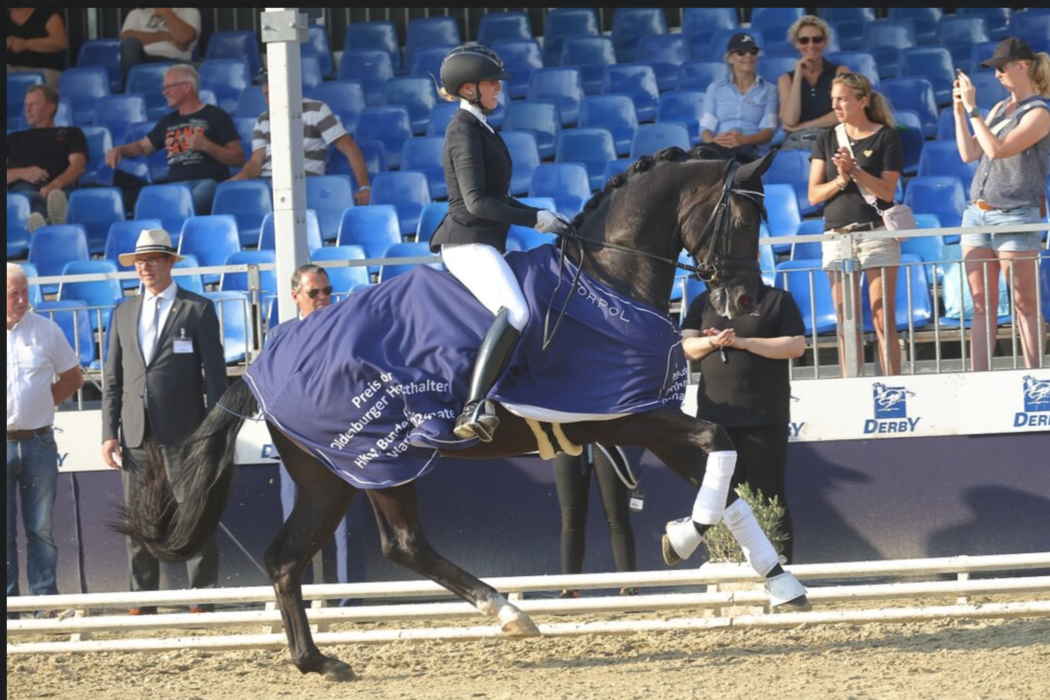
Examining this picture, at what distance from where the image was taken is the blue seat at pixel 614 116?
12203 millimetres

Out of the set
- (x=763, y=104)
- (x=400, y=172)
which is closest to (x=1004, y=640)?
(x=763, y=104)

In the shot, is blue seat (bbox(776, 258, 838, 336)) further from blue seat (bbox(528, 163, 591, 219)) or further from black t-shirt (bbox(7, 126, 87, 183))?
black t-shirt (bbox(7, 126, 87, 183))

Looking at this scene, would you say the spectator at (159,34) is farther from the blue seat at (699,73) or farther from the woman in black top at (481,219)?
the woman in black top at (481,219)

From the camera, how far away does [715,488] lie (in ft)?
18.5

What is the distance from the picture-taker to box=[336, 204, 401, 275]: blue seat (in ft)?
34.6

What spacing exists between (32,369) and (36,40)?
26.1 feet

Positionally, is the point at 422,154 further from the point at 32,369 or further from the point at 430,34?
the point at 32,369

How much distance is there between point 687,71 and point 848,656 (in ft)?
25.5

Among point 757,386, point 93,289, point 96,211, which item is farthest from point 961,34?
point 93,289

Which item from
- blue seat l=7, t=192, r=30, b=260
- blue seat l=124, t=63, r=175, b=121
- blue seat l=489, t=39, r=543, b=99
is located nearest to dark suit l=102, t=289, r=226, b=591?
blue seat l=7, t=192, r=30, b=260

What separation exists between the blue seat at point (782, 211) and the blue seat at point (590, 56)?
3847mm

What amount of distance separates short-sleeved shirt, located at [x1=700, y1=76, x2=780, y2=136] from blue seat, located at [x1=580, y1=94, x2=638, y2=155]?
143 centimetres

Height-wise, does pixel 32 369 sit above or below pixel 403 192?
below

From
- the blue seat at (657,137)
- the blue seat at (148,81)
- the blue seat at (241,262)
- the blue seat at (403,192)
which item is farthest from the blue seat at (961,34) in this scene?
the blue seat at (148,81)
